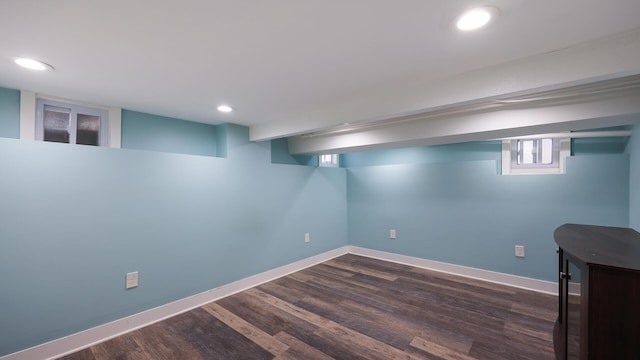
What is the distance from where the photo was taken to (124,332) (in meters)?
2.32

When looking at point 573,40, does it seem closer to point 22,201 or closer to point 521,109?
point 521,109

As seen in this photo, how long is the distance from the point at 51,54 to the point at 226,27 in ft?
3.73

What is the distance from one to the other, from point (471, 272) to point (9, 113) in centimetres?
507

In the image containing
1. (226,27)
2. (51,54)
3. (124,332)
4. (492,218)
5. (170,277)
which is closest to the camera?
(226,27)

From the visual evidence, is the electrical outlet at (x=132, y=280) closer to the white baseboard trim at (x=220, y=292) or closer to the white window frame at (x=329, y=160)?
the white baseboard trim at (x=220, y=292)

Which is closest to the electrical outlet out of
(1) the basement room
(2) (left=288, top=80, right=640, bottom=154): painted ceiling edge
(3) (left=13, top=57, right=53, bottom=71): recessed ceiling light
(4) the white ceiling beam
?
(1) the basement room

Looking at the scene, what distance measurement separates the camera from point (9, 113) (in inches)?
79.9

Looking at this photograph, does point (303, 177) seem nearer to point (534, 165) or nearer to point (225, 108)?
point (225, 108)

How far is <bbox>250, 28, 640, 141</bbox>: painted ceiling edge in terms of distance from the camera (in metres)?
1.39

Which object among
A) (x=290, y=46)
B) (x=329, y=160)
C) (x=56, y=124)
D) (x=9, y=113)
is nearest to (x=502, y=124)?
(x=290, y=46)

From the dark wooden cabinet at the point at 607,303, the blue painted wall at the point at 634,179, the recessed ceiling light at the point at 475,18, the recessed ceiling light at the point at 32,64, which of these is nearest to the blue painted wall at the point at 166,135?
the recessed ceiling light at the point at 32,64

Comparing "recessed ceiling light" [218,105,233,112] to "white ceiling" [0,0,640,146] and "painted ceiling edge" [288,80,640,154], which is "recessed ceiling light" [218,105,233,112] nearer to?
"white ceiling" [0,0,640,146]

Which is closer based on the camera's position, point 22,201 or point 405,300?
point 22,201

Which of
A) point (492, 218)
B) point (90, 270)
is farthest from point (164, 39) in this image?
point (492, 218)
